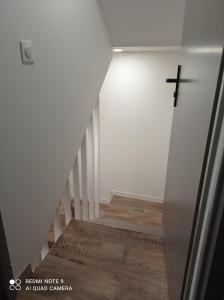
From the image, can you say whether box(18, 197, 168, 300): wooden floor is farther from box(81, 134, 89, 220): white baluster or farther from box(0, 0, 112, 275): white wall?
box(81, 134, 89, 220): white baluster

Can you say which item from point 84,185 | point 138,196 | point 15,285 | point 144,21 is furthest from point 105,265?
point 138,196

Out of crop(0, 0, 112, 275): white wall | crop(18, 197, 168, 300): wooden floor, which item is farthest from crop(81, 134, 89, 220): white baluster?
crop(18, 197, 168, 300): wooden floor

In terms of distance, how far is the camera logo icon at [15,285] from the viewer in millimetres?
1030

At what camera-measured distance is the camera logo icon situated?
3.38ft

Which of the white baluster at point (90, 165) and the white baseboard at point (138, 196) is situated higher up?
the white baluster at point (90, 165)

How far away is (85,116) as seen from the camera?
1.73 metres

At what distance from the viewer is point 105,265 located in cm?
128

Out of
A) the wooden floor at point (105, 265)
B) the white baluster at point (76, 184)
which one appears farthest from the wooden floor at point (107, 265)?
the white baluster at point (76, 184)

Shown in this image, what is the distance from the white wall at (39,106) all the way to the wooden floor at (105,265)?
0.19 m

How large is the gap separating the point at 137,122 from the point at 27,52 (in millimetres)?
2706

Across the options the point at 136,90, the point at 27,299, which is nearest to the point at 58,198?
the point at 27,299

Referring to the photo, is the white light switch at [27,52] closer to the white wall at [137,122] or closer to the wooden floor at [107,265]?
the wooden floor at [107,265]

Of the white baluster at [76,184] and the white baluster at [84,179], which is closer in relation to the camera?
the white baluster at [76,184]

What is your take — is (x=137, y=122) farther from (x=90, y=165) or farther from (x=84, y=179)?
Result: (x=84, y=179)
